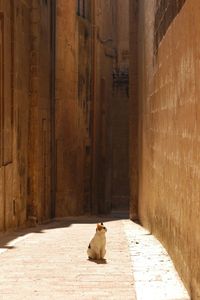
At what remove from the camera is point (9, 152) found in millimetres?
15016

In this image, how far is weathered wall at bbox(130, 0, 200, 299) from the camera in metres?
6.16

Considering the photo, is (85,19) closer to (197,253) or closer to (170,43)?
(170,43)

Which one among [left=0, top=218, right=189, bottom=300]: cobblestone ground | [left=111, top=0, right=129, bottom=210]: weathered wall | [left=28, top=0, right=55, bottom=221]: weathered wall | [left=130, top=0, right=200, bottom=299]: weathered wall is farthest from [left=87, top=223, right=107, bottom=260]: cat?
[left=111, top=0, right=129, bottom=210]: weathered wall

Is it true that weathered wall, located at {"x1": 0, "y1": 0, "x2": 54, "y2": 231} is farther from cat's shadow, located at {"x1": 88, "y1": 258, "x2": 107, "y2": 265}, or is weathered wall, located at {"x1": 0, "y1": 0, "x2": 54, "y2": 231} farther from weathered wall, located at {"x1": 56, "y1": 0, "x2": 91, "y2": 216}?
cat's shadow, located at {"x1": 88, "y1": 258, "x2": 107, "y2": 265}

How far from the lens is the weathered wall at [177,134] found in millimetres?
6164

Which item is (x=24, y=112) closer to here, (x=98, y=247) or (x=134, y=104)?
(x=134, y=104)

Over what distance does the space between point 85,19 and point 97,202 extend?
7.42 meters

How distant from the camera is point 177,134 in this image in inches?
306

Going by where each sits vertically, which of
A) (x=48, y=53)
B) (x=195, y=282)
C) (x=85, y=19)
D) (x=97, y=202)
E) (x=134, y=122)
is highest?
(x=85, y=19)

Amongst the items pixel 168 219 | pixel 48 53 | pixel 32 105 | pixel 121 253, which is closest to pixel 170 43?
pixel 168 219

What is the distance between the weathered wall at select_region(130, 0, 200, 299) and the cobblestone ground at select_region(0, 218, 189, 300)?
0.43 meters

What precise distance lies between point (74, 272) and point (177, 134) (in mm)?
2107

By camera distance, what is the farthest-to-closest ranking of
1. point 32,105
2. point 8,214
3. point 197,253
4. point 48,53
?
point 48,53 < point 32,105 < point 8,214 < point 197,253

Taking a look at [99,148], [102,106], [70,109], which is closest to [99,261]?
[70,109]
